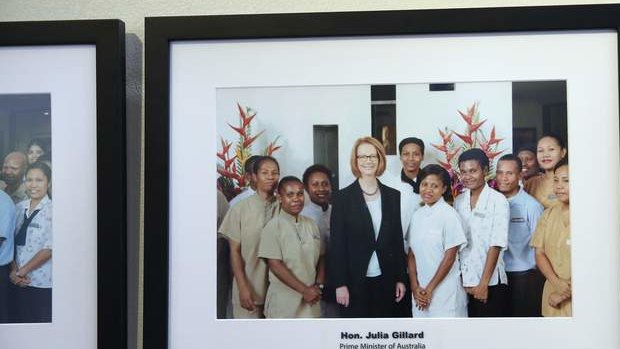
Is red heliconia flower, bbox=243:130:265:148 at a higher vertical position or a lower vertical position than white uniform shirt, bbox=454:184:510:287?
higher

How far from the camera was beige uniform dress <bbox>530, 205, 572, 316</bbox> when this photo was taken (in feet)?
1.71

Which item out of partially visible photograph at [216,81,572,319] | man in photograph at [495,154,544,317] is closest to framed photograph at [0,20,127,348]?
partially visible photograph at [216,81,572,319]

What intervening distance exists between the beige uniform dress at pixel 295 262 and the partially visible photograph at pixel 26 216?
7.6 inches

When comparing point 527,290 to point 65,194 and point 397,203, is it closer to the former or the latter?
point 397,203

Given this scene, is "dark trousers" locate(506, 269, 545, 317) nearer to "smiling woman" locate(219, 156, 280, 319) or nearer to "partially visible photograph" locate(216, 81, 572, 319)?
"partially visible photograph" locate(216, 81, 572, 319)

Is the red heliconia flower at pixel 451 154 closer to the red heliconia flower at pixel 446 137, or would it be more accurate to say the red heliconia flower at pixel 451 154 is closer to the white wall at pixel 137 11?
the red heliconia flower at pixel 446 137

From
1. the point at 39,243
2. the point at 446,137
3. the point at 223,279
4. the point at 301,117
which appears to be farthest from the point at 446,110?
the point at 39,243

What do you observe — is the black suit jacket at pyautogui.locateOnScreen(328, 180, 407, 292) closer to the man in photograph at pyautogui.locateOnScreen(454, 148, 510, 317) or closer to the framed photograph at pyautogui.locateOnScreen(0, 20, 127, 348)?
the man in photograph at pyautogui.locateOnScreen(454, 148, 510, 317)

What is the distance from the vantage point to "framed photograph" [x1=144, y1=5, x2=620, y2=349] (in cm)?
52

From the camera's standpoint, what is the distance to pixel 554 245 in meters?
0.52

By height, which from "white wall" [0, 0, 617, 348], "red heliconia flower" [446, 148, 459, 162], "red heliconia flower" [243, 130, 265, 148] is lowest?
"red heliconia flower" [446, 148, 459, 162]

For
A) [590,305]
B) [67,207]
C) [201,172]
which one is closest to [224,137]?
[201,172]

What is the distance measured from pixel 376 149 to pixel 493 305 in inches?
6.6

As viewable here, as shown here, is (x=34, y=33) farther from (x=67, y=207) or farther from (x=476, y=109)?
(x=476, y=109)
